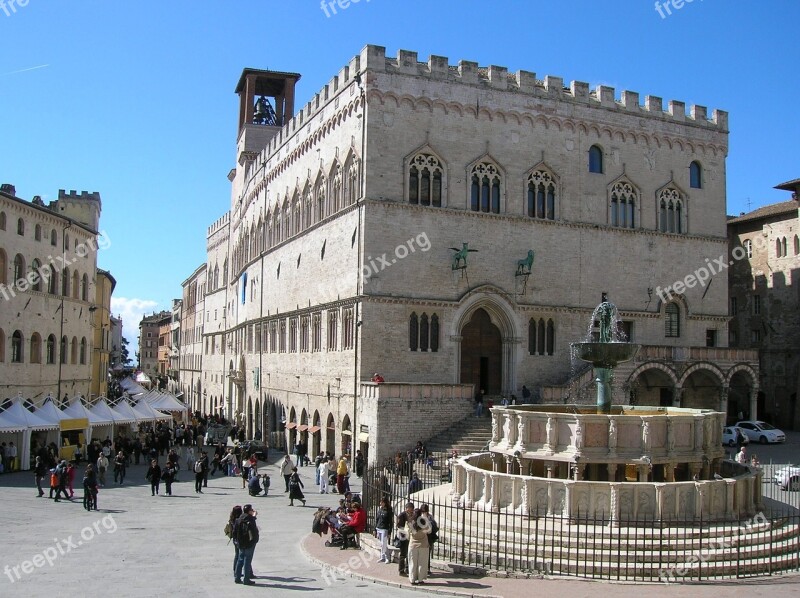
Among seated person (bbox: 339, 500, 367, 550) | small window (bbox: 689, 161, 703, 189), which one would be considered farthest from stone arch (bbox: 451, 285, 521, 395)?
seated person (bbox: 339, 500, 367, 550)

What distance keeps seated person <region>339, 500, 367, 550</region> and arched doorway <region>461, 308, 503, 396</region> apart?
17420 mm

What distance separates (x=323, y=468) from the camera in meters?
27.2

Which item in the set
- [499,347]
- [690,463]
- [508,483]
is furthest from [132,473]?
[690,463]

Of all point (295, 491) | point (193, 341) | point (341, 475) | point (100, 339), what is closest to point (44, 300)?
point (100, 339)

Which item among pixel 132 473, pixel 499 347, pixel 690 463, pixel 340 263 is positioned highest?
pixel 340 263

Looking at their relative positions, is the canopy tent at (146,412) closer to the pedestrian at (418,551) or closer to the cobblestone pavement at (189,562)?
the cobblestone pavement at (189,562)

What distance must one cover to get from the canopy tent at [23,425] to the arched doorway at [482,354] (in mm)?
16435

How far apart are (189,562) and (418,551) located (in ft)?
16.4

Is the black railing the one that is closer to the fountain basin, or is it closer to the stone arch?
the fountain basin

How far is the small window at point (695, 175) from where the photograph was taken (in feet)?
134

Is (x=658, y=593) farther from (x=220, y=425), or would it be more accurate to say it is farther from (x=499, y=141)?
(x=220, y=425)

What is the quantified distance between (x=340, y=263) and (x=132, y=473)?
11.8m

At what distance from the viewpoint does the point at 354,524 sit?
18.2 metres

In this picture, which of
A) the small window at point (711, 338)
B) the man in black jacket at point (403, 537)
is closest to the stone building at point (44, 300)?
the man in black jacket at point (403, 537)
